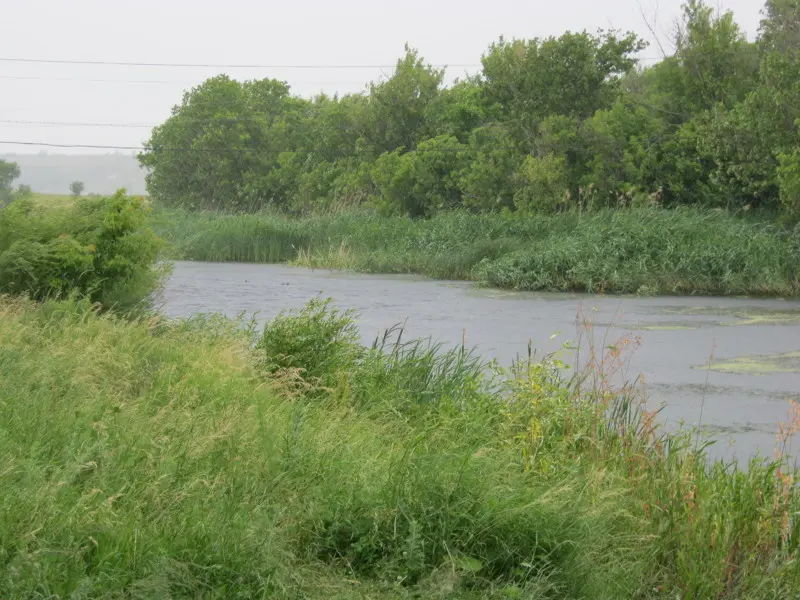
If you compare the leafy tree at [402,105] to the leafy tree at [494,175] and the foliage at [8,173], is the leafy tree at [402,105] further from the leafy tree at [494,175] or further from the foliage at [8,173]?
the foliage at [8,173]

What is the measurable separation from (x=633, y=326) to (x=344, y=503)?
11220 mm

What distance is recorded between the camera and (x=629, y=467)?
600 centimetres

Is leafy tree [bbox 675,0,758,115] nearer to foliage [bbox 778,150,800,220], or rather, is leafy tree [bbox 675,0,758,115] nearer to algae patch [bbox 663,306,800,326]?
foliage [bbox 778,150,800,220]

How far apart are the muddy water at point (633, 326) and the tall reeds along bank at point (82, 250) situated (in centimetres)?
177

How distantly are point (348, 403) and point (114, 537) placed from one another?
323cm

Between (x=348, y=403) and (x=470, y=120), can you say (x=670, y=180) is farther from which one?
(x=348, y=403)

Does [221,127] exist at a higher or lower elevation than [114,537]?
higher

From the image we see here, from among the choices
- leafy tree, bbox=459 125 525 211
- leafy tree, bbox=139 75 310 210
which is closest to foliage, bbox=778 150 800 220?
leafy tree, bbox=459 125 525 211

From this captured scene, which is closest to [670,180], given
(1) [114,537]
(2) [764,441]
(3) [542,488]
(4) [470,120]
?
(4) [470,120]

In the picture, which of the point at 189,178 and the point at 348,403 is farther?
the point at 189,178

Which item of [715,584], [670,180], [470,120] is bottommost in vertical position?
[715,584]

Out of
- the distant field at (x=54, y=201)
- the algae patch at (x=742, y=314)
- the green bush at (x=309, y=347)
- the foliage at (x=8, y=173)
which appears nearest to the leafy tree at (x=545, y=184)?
the algae patch at (x=742, y=314)

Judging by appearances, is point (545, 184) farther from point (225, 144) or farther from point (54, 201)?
point (225, 144)

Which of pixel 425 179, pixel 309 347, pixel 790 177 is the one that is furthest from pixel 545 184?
pixel 309 347
